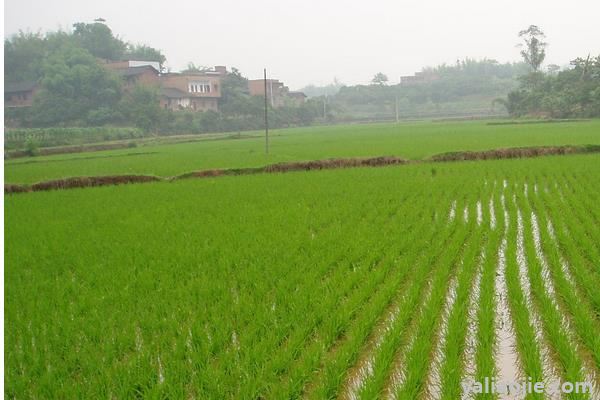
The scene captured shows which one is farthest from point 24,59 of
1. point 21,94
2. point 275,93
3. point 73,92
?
point 275,93

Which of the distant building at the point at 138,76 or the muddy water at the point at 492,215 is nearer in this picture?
the muddy water at the point at 492,215

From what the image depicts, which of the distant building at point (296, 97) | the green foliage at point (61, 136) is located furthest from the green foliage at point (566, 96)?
the green foliage at point (61, 136)

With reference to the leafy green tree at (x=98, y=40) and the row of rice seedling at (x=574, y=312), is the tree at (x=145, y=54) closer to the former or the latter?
the leafy green tree at (x=98, y=40)

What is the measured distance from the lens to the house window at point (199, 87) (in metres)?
38.5

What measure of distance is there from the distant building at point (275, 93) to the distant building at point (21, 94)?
16.1 meters

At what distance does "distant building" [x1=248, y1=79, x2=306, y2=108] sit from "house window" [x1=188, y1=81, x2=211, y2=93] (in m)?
4.67

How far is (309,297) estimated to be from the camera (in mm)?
3850

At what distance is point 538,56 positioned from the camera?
42219mm

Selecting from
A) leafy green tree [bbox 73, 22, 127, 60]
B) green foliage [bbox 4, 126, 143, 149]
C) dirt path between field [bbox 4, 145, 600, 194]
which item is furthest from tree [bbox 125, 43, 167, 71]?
dirt path between field [bbox 4, 145, 600, 194]

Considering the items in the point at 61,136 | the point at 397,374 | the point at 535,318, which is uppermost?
the point at 61,136

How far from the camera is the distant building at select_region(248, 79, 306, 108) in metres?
43.8

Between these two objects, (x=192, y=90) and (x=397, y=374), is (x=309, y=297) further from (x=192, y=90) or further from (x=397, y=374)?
(x=192, y=90)

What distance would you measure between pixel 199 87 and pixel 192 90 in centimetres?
56

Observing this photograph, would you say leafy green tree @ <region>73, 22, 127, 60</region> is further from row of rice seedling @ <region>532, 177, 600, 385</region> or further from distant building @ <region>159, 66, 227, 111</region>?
row of rice seedling @ <region>532, 177, 600, 385</region>
